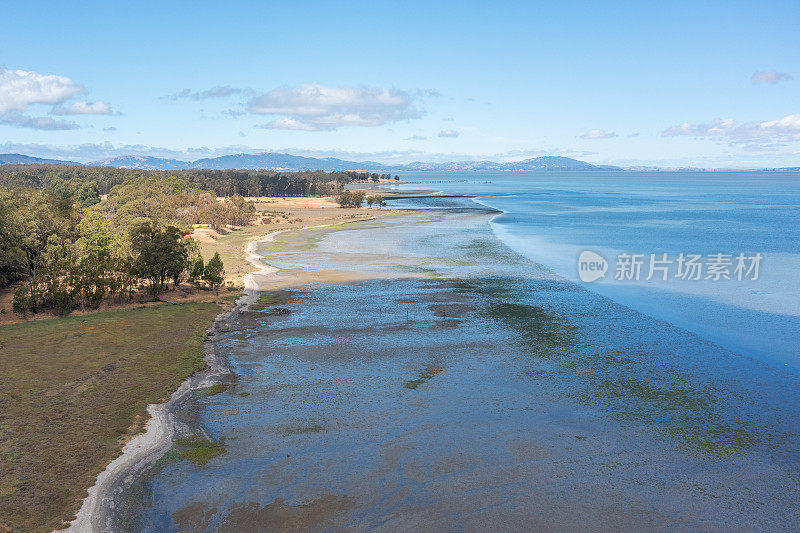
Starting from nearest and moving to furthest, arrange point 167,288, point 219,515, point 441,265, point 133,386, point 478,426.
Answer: point 219,515 < point 478,426 < point 133,386 < point 167,288 < point 441,265

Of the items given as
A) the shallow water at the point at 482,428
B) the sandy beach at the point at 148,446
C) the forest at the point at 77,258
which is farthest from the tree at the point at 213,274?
the shallow water at the point at 482,428

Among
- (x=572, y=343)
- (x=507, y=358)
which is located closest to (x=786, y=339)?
(x=572, y=343)

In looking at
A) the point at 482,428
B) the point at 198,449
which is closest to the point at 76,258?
the point at 198,449

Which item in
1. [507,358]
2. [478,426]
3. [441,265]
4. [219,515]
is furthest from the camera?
[441,265]

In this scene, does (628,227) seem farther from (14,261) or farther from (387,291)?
(14,261)

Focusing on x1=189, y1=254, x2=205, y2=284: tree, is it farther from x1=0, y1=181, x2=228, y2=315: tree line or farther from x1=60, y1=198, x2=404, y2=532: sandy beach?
x1=60, y1=198, x2=404, y2=532: sandy beach

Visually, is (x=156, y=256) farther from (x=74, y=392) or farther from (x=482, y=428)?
(x=482, y=428)

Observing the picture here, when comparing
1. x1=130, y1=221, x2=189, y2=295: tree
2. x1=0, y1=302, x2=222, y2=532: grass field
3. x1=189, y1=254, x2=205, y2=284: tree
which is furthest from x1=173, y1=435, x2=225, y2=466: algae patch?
x1=189, y1=254, x2=205, y2=284: tree

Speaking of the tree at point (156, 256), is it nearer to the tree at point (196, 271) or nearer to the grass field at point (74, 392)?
the tree at point (196, 271)
